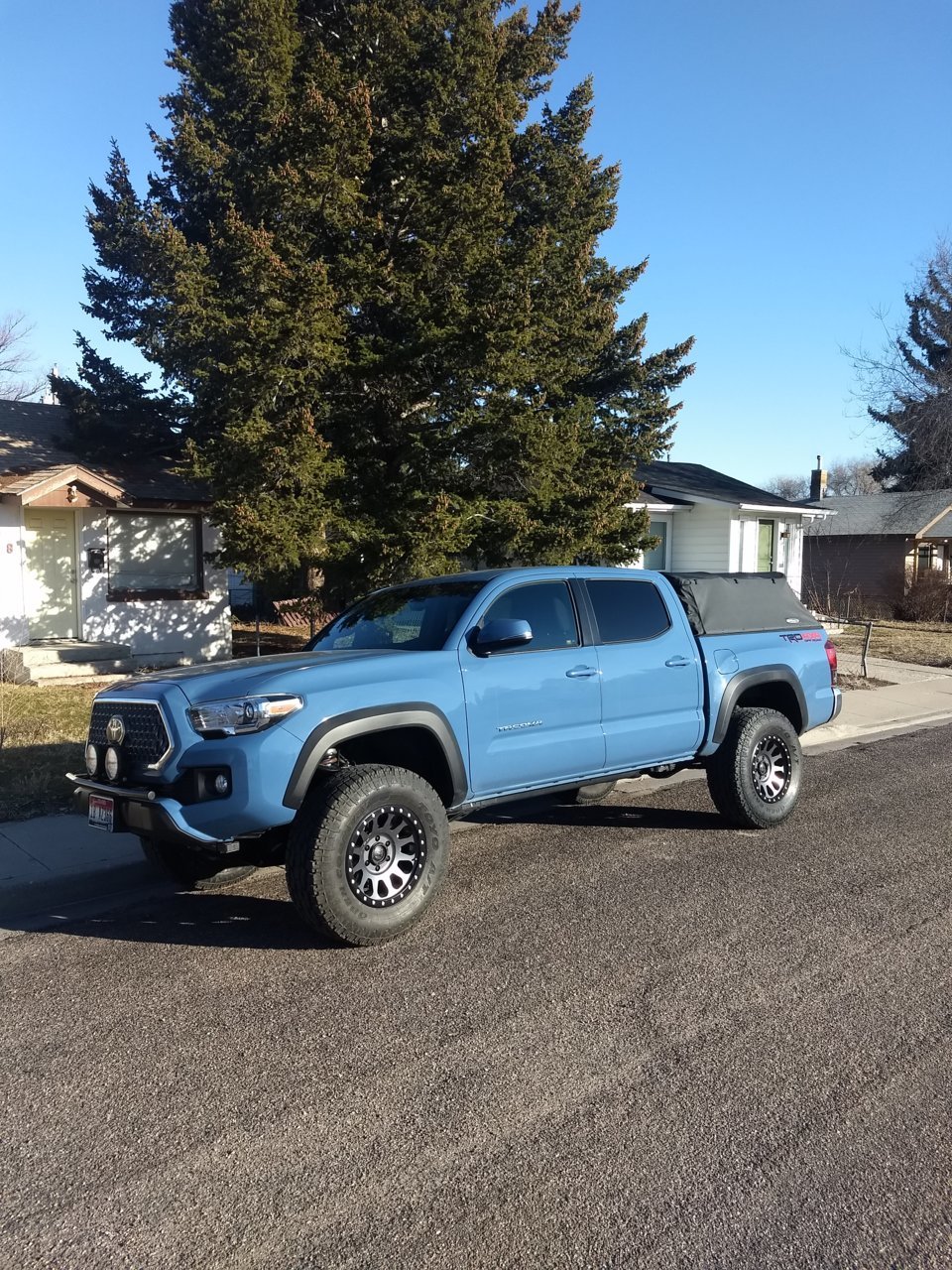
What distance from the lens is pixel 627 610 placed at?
20.8ft

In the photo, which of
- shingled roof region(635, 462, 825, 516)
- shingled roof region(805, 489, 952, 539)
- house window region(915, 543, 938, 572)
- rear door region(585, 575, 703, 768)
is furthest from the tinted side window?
house window region(915, 543, 938, 572)

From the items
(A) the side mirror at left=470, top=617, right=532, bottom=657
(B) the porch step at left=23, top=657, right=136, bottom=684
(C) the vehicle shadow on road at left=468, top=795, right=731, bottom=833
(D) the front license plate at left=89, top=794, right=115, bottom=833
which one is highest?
(A) the side mirror at left=470, top=617, right=532, bottom=657

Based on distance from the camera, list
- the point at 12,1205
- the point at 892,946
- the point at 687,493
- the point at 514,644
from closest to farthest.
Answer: the point at 12,1205 < the point at 892,946 < the point at 514,644 < the point at 687,493

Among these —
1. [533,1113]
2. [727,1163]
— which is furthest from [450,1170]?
[727,1163]

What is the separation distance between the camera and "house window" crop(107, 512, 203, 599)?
50.2ft

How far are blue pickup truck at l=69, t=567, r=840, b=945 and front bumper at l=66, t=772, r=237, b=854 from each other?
0.4 inches

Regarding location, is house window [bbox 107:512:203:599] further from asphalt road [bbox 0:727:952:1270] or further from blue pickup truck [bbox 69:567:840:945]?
asphalt road [bbox 0:727:952:1270]

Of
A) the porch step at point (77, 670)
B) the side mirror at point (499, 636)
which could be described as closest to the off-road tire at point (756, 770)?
the side mirror at point (499, 636)

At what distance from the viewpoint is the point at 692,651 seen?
6.54m

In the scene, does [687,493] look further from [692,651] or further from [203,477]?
[692,651]

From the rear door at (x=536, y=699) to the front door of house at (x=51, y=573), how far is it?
36.7 feet

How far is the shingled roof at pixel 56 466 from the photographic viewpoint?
14.2 m

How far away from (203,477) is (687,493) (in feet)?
50.9

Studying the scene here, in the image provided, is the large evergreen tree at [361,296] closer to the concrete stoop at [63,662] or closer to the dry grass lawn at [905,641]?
the concrete stoop at [63,662]
